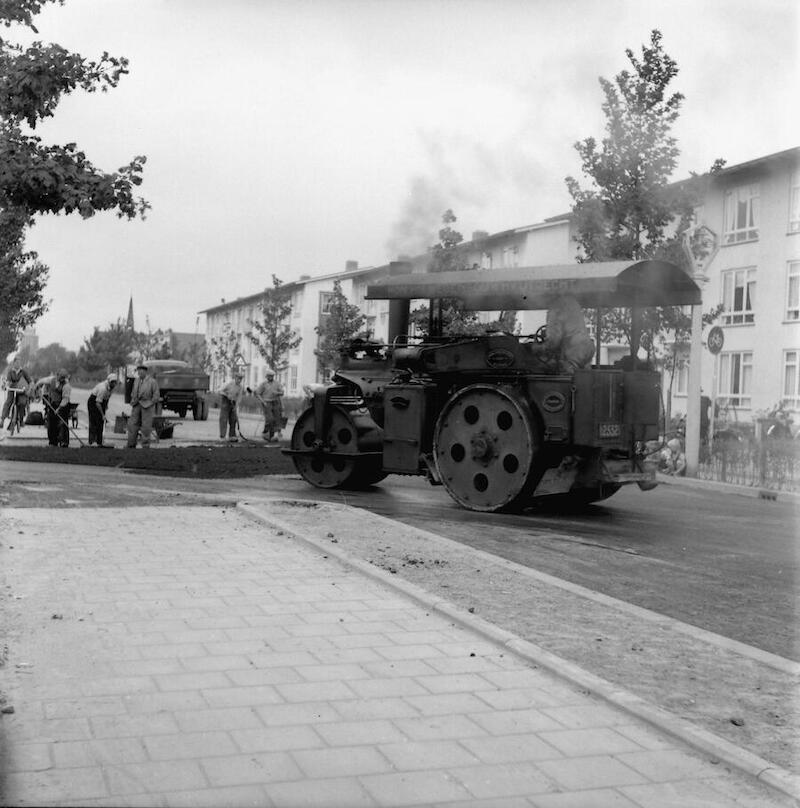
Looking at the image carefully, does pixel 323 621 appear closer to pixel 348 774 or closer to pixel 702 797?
pixel 348 774

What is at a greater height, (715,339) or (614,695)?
(715,339)

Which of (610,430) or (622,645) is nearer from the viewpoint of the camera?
(622,645)

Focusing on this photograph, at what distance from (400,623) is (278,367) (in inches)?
2180

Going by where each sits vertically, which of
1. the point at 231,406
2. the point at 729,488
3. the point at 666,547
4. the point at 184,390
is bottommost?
the point at 666,547

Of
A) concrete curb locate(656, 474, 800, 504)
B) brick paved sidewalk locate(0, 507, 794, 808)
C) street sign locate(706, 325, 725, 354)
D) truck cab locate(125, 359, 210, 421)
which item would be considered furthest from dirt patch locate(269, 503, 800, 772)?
truck cab locate(125, 359, 210, 421)

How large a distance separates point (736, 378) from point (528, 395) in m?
28.5

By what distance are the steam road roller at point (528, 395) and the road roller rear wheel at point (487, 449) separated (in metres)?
0.01

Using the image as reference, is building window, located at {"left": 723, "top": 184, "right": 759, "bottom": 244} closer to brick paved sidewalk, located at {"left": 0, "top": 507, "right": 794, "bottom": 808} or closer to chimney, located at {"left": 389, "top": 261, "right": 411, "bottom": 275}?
chimney, located at {"left": 389, "top": 261, "right": 411, "bottom": 275}

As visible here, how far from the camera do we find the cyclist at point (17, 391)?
27.6 metres

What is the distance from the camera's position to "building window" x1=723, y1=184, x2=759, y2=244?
38.0m

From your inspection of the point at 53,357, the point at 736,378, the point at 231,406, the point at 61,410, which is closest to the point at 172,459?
the point at 61,410

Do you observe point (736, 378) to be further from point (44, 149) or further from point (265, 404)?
point (44, 149)

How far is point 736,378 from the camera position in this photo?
39.0m

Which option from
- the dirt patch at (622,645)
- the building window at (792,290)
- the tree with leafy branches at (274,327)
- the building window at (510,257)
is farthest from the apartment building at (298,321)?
the dirt patch at (622,645)
